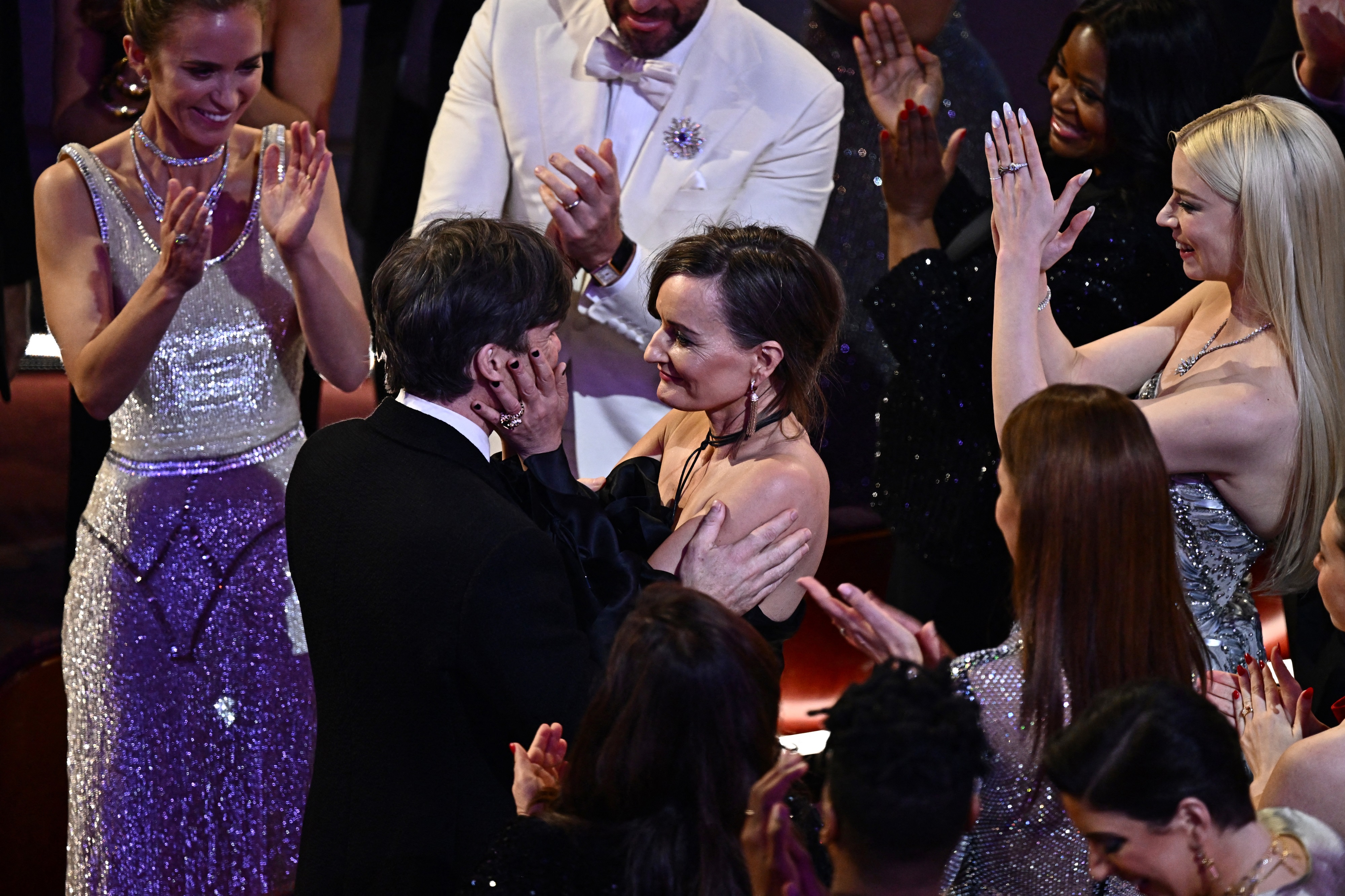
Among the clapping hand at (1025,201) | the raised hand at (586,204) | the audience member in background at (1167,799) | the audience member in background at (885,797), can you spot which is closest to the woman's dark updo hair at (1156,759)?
the audience member in background at (1167,799)

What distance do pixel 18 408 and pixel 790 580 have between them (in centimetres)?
227

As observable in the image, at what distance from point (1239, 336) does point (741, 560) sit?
1080 millimetres

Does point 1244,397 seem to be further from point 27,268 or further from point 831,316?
point 27,268

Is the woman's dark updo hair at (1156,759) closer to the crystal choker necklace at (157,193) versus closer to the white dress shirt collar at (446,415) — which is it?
the white dress shirt collar at (446,415)

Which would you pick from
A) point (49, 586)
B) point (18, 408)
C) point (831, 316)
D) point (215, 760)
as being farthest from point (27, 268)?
point (831, 316)

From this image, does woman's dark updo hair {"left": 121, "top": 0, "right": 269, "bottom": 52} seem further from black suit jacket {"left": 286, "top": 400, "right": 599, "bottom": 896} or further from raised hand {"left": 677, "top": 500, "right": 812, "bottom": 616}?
raised hand {"left": 677, "top": 500, "right": 812, "bottom": 616}

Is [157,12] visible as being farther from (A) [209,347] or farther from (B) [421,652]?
(B) [421,652]

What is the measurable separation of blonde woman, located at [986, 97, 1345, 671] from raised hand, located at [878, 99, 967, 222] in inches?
31.0

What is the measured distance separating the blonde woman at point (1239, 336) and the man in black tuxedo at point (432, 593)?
96cm

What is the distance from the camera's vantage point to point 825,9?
153 inches

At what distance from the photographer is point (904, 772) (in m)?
1.38

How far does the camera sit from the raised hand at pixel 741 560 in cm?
211

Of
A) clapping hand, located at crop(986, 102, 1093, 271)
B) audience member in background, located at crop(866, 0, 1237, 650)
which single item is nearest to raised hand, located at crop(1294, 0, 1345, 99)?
audience member in background, located at crop(866, 0, 1237, 650)

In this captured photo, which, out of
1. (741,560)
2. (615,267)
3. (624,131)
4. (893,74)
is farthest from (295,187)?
(893,74)
